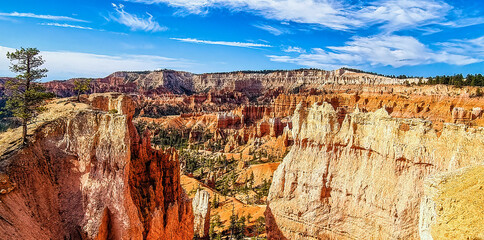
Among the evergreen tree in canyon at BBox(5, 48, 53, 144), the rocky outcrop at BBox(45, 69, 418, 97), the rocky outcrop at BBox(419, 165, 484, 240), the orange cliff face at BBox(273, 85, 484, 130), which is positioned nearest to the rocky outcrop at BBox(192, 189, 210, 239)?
the evergreen tree in canyon at BBox(5, 48, 53, 144)

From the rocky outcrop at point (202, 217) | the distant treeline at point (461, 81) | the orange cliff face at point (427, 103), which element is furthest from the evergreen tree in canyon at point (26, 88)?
the distant treeline at point (461, 81)

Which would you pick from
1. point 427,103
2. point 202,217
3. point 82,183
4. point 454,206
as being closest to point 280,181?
point 202,217

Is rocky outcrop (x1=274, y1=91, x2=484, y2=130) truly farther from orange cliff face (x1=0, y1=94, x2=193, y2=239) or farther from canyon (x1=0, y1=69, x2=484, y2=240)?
orange cliff face (x1=0, y1=94, x2=193, y2=239)

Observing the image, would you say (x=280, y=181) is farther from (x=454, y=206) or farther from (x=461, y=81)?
(x=461, y=81)

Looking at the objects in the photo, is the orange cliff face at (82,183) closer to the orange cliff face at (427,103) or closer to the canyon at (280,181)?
the canyon at (280,181)

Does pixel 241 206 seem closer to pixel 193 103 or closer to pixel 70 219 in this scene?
pixel 70 219

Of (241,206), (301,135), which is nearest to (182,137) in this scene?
(241,206)

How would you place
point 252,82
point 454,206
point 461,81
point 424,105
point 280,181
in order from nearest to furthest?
point 454,206
point 280,181
point 424,105
point 461,81
point 252,82

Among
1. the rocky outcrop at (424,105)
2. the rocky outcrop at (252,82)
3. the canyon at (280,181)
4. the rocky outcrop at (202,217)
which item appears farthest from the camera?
the rocky outcrop at (252,82)
